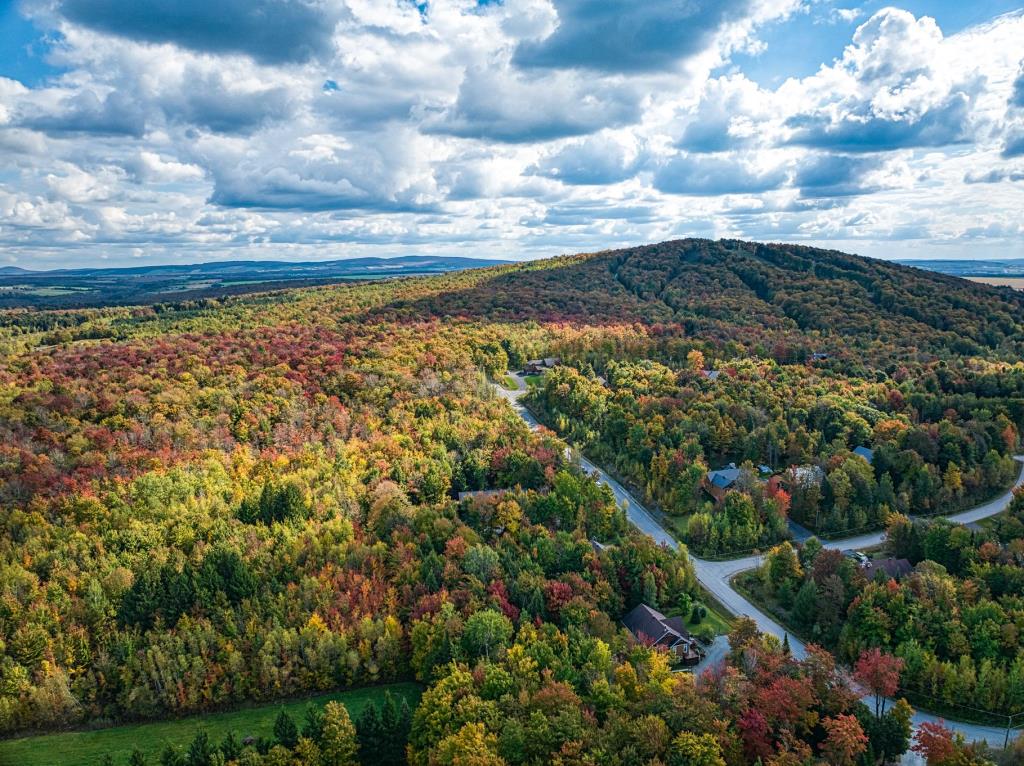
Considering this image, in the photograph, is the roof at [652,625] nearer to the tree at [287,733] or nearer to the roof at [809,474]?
the tree at [287,733]

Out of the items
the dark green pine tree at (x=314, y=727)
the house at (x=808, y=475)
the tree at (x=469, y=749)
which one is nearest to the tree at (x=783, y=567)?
the house at (x=808, y=475)

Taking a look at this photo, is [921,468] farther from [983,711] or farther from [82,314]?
[82,314]

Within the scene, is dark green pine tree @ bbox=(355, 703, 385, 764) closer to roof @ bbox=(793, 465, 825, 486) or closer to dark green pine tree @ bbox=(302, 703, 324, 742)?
dark green pine tree @ bbox=(302, 703, 324, 742)

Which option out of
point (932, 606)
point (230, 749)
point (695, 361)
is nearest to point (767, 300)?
point (695, 361)

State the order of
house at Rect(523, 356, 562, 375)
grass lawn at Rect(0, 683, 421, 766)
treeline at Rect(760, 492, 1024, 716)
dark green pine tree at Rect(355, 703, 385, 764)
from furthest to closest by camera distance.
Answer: house at Rect(523, 356, 562, 375), grass lawn at Rect(0, 683, 421, 766), treeline at Rect(760, 492, 1024, 716), dark green pine tree at Rect(355, 703, 385, 764)

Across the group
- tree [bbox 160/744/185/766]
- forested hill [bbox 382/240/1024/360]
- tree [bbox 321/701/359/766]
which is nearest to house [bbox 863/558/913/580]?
tree [bbox 321/701/359/766]
